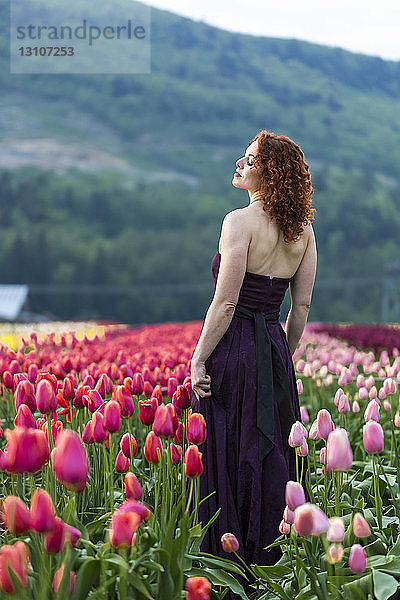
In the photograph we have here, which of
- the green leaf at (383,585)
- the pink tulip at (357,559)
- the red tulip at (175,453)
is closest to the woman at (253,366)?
the red tulip at (175,453)

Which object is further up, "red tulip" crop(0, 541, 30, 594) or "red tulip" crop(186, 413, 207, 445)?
"red tulip" crop(186, 413, 207, 445)

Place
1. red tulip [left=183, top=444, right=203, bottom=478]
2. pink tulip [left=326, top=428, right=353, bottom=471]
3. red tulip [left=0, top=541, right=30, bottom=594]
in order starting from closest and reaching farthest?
red tulip [left=0, top=541, right=30, bottom=594], pink tulip [left=326, top=428, right=353, bottom=471], red tulip [left=183, top=444, right=203, bottom=478]

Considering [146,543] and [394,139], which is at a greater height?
[394,139]

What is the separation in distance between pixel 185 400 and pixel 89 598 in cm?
124

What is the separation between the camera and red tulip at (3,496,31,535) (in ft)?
4.66

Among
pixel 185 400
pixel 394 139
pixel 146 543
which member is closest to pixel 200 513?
pixel 185 400

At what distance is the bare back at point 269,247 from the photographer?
2.71 meters

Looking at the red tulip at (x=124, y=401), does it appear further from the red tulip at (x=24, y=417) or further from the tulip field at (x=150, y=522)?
the red tulip at (x=24, y=417)

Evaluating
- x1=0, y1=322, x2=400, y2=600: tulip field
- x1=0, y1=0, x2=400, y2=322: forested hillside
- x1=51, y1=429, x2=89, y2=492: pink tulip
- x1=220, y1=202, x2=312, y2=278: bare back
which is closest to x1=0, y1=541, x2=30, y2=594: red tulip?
x1=0, y1=322, x2=400, y2=600: tulip field

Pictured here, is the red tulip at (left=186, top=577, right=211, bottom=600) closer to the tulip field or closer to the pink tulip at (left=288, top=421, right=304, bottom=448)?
the tulip field

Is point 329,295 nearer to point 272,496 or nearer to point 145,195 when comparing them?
point 145,195

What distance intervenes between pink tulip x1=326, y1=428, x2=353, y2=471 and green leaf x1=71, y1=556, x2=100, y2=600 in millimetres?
549

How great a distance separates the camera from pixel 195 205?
2421 inches

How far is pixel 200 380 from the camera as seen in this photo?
2.75 metres
